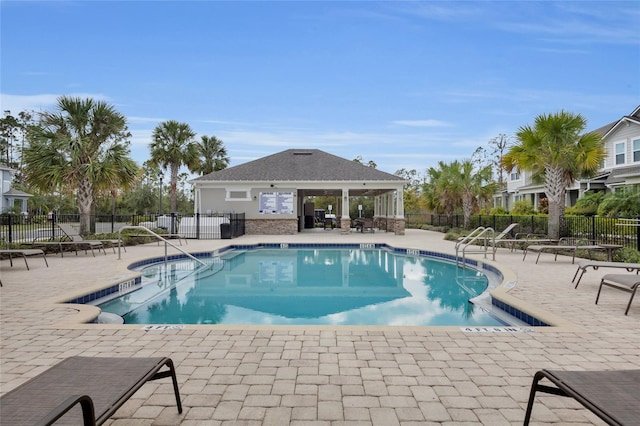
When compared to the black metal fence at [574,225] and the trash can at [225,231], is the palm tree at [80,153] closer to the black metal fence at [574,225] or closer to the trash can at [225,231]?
the trash can at [225,231]

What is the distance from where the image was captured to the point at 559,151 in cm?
1311

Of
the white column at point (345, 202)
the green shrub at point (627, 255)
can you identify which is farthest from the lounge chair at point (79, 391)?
the white column at point (345, 202)

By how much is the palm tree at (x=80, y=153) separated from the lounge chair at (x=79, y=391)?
13.5 m

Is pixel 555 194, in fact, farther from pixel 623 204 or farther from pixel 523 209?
pixel 523 209

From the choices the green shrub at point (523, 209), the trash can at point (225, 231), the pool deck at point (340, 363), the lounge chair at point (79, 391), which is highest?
the green shrub at point (523, 209)

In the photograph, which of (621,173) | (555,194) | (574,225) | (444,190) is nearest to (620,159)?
(621,173)

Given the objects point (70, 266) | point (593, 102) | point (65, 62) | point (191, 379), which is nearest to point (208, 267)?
point (70, 266)

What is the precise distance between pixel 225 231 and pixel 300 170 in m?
6.91

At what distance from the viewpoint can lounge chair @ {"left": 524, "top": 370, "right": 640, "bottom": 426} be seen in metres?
1.73

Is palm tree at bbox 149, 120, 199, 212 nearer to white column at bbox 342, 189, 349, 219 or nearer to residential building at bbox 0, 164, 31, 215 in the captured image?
white column at bbox 342, 189, 349, 219

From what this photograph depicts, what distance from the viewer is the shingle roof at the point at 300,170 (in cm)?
2156

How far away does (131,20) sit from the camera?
13203 mm

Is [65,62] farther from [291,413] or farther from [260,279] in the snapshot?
[291,413]

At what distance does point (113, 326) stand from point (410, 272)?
25.4ft
